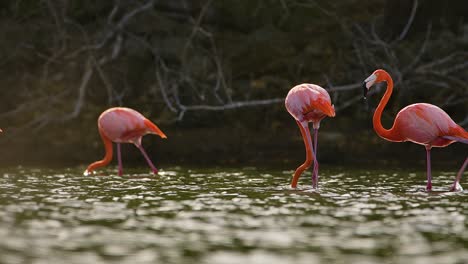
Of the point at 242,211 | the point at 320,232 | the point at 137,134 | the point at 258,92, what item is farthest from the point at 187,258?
the point at 258,92

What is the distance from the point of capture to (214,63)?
1534cm

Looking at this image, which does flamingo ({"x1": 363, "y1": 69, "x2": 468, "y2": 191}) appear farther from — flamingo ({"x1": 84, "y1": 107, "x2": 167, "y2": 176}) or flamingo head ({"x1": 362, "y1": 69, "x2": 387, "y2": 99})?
flamingo ({"x1": 84, "y1": 107, "x2": 167, "y2": 176})

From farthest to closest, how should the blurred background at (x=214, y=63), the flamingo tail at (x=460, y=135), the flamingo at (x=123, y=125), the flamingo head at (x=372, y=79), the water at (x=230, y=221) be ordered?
the blurred background at (x=214, y=63) < the flamingo at (x=123, y=125) < the flamingo head at (x=372, y=79) < the flamingo tail at (x=460, y=135) < the water at (x=230, y=221)

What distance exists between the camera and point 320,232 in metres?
5.07

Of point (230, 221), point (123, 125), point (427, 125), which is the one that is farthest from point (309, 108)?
point (123, 125)

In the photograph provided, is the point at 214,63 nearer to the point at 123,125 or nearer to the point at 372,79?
the point at 123,125

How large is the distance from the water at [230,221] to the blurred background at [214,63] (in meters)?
5.41

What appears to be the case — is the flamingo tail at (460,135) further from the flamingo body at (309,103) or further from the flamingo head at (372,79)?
the flamingo body at (309,103)

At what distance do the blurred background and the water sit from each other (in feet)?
17.8

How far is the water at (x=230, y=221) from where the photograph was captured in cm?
440

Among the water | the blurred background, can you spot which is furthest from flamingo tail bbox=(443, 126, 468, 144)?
the blurred background

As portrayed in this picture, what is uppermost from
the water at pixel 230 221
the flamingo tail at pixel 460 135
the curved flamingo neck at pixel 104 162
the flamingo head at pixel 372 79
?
the flamingo head at pixel 372 79

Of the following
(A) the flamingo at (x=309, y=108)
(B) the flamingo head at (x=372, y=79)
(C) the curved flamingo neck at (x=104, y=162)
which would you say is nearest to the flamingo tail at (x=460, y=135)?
(B) the flamingo head at (x=372, y=79)

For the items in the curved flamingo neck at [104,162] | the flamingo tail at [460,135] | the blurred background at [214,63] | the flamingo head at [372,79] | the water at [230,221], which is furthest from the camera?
the blurred background at [214,63]
